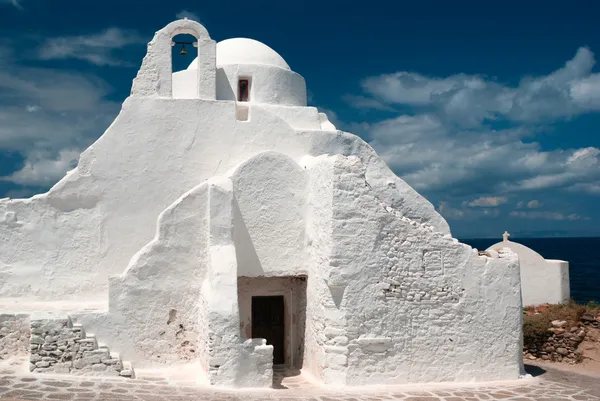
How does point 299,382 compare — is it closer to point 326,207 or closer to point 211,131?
point 326,207

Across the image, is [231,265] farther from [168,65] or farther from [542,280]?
[542,280]

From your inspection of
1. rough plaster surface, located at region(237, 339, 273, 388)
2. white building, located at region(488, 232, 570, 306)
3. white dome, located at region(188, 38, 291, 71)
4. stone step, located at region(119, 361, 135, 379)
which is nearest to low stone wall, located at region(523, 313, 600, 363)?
white building, located at region(488, 232, 570, 306)

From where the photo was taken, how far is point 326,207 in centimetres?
1210

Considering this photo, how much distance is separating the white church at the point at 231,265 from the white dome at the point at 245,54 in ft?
4.29

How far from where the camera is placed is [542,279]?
64.7 feet

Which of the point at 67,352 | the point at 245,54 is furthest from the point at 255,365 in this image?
the point at 245,54

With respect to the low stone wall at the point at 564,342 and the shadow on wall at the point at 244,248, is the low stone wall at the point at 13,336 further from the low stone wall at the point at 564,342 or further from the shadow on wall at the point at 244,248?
the low stone wall at the point at 564,342

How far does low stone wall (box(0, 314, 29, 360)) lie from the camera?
1128 cm

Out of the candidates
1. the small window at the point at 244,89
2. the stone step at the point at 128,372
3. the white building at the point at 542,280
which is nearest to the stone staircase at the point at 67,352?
the stone step at the point at 128,372

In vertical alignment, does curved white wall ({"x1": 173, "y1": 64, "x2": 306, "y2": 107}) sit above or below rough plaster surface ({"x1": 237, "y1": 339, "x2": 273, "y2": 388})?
→ above

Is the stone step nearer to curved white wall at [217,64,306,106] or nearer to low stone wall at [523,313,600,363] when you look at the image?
curved white wall at [217,64,306,106]

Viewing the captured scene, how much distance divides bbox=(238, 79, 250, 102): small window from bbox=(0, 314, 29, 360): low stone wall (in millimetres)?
7358

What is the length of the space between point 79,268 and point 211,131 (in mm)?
4157

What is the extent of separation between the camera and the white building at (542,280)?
19516mm
